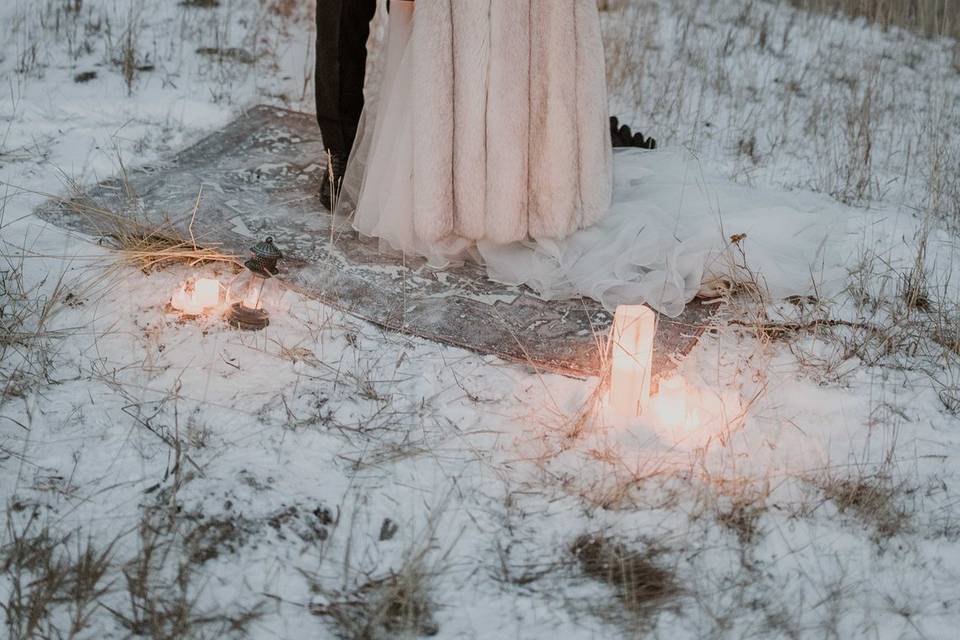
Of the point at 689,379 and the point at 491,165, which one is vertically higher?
the point at 491,165

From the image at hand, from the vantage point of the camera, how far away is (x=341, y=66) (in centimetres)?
326

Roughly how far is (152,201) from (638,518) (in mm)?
2099

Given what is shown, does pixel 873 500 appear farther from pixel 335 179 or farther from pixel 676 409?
pixel 335 179

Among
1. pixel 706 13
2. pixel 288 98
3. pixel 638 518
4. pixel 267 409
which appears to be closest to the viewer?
pixel 638 518

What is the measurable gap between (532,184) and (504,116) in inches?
9.4

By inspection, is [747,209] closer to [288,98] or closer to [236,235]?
[236,235]

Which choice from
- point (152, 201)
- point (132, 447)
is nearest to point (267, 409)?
point (132, 447)

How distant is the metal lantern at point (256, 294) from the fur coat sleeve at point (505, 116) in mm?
499

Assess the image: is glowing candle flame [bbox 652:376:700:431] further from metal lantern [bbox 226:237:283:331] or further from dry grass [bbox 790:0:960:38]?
dry grass [bbox 790:0:960:38]

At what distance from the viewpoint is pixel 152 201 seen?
3.36 metres

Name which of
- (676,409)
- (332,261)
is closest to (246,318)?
(332,261)

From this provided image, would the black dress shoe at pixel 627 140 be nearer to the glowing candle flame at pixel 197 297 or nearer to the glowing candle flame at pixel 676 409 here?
the glowing candle flame at pixel 676 409

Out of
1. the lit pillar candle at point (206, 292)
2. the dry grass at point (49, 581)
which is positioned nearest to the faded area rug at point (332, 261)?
the lit pillar candle at point (206, 292)

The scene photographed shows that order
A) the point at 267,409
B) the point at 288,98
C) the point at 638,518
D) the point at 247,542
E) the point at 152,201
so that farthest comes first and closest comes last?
Result: the point at 288,98, the point at 152,201, the point at 267,409, the point at 638,518, the point at 247,542
